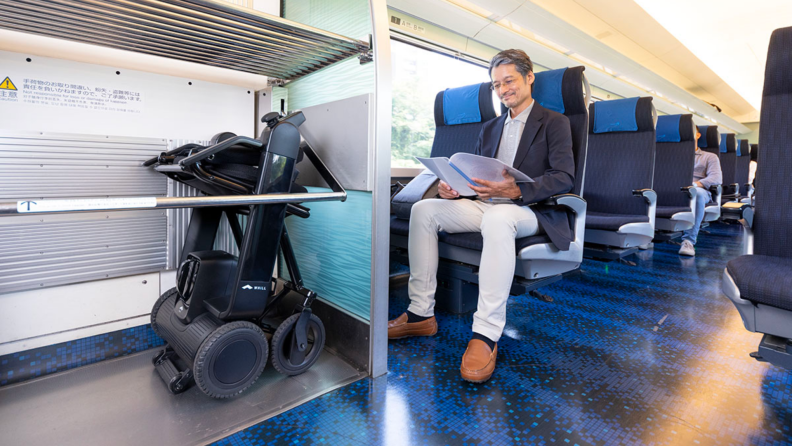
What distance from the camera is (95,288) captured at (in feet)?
4.99

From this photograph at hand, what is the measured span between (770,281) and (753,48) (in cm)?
896

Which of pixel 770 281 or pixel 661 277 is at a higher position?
pixel 770 281

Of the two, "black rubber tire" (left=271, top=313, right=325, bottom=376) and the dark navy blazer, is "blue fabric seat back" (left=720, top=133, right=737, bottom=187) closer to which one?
the dark navy blazer

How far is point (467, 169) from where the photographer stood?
1660 mm

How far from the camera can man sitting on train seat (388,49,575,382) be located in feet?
5.28

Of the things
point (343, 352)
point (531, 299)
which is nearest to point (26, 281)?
point (343, 352)

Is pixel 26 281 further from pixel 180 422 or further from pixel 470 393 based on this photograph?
pixel 470 393

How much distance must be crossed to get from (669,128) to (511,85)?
2.81m

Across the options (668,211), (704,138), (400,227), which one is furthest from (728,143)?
(400,227)

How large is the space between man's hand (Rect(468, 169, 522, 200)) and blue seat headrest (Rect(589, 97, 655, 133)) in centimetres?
182

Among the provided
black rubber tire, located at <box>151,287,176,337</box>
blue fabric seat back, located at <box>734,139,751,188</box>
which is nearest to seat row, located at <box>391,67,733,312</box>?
black rubber tire, located at <box>151,287,176,337</box>

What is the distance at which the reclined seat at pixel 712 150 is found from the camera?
187 inches

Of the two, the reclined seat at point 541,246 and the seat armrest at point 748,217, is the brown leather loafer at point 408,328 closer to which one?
the reclined seat at point 541,246

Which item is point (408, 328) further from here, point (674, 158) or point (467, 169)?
point (674, 158)
